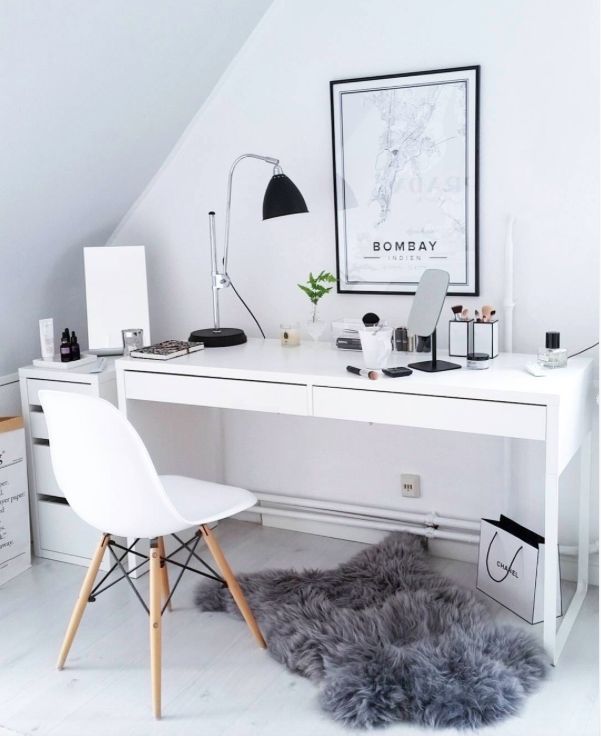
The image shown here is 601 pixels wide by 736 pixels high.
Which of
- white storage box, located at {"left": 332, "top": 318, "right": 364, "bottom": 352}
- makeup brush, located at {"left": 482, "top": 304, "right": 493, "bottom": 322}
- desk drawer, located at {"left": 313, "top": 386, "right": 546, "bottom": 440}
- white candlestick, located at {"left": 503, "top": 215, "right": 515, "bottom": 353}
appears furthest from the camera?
white storage box, located at {"left": 332, "top": 318, "right": 364, "bottom": 352}

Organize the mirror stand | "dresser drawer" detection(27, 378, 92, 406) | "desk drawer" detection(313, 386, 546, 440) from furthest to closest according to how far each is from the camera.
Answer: "dresser drawer" detection(27, 378, 92, 406) < the mirror stand < "desk drawer" detection(313, 386, 546, 440)

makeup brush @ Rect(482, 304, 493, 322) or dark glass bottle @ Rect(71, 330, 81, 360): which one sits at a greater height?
makeup brush @ Rect(482, 304, 493, 322)

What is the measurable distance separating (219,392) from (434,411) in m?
0.68

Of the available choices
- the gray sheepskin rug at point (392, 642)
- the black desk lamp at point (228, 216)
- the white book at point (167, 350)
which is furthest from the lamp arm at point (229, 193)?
the gray sheepskin rug at point (392, 642)

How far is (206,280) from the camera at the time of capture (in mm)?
3289

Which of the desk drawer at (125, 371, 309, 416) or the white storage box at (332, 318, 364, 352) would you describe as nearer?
the desk drawer at (125, 371, 309, 416)

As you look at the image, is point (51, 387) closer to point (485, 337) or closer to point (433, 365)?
point (433, 365)

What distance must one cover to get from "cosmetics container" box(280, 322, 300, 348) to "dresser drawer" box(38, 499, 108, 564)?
92cm

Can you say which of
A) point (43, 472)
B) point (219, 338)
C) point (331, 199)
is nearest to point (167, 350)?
point (219, 338)

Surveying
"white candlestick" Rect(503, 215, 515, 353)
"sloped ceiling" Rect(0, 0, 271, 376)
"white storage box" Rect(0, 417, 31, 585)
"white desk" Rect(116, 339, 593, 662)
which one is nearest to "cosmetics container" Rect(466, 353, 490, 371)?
"white desk" Rect(116, 339, 593, 662)

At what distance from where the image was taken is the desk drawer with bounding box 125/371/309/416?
2514 mm

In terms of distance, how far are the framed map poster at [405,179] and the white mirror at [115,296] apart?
763 mm

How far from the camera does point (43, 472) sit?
3.02 metres

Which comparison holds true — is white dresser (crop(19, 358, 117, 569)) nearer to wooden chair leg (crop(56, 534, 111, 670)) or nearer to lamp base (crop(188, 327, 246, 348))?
lamp base (crop(188, 327, 246, 348))
